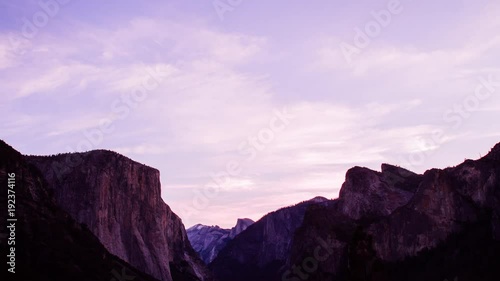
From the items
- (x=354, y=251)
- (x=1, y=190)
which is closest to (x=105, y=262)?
(x=1, y=190)

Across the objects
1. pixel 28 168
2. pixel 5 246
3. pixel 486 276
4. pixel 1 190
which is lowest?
pixel 486 276

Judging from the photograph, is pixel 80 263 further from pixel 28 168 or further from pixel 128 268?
pixel 128 268

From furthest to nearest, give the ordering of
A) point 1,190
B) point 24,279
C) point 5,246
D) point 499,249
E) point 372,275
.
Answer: point 499,249
point 1,190
point 5,246
point 24,279
point 372,275

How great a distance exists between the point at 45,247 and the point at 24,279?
89.7 feet

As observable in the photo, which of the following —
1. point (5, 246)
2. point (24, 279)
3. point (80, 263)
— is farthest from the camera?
point (80, 263)

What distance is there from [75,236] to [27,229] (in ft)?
93.3

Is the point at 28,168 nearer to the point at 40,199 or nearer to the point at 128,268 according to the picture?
the point at 40,199

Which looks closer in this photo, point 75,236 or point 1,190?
point 1,190

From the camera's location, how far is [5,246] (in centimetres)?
12219

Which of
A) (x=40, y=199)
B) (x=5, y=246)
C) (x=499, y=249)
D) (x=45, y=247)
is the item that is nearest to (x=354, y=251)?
(x=5, y=246)

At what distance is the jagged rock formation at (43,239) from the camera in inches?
5064

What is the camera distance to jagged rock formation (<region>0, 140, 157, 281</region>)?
422 feet

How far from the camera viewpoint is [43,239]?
14125 cm

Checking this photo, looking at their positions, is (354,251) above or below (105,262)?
below
